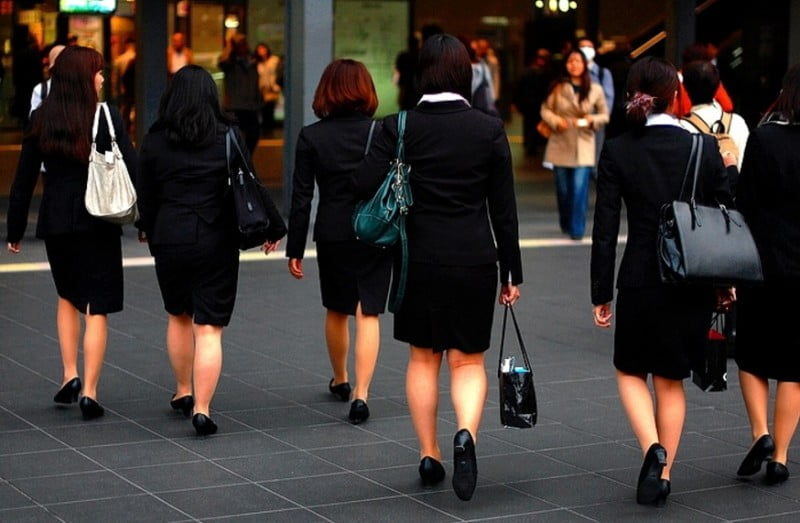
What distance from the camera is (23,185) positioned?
7.55 m

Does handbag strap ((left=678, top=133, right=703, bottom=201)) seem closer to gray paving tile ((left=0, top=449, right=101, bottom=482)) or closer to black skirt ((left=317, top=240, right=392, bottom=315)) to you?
black skirt ((left=317, top=240, right=392, bottom=315))

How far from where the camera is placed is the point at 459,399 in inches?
241

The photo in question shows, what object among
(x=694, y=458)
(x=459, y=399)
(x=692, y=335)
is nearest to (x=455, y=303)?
(x=459, y=399)

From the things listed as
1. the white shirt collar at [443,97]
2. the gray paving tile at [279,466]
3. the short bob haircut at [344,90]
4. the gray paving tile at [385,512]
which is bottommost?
the gray paving tile at [279,466]

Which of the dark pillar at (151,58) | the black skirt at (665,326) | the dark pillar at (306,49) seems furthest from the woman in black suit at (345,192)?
the dark pillar at (151,58)

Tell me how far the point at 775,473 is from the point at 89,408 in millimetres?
3209

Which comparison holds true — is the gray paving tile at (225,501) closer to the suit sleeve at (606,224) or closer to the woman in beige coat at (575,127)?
the suit sleeve at (606,224)

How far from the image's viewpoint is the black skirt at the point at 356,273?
24.7 feet

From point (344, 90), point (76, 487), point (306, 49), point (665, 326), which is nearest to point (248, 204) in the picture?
point (344, 90)

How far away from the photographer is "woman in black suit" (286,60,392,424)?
24.6 ft

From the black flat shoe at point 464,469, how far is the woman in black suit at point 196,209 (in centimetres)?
166

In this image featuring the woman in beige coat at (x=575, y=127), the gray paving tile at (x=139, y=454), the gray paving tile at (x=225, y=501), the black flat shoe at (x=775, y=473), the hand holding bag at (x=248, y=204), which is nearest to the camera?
the gray paving tile at (x=225, y=501)

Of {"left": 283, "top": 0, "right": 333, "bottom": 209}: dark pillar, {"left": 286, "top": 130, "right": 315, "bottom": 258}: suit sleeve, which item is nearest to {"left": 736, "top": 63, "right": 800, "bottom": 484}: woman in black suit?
{"left": 286, "top": 130, "right": 315, "bottom": 258}: suit sleeve

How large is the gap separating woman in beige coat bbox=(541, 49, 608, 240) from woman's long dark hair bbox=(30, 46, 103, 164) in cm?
747
